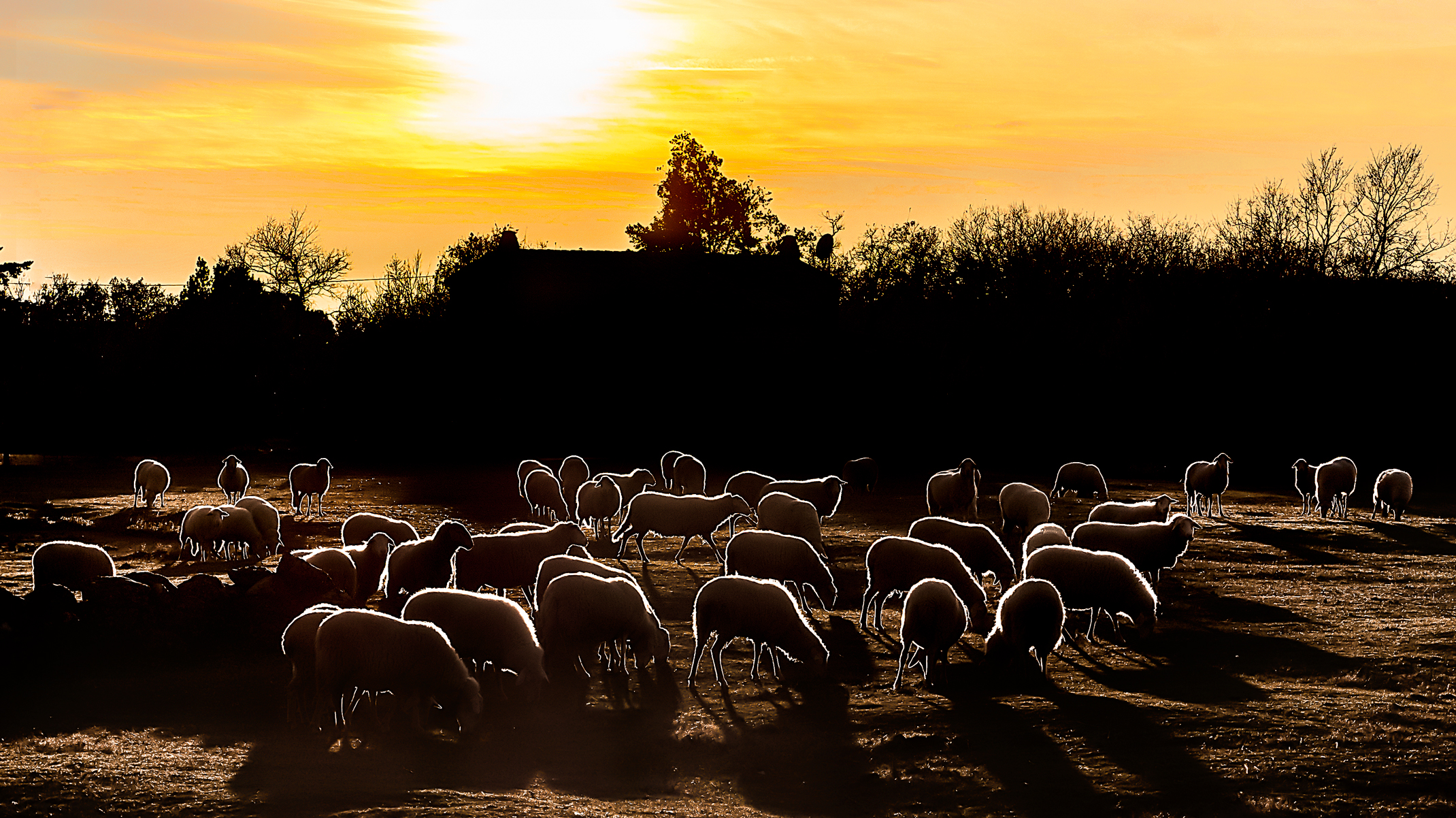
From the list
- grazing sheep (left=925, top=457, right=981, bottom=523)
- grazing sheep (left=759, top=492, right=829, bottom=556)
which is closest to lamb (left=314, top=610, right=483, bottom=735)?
grazing sheep (left=759, top=492, right=829, bottom=556)

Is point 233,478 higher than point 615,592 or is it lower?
lower

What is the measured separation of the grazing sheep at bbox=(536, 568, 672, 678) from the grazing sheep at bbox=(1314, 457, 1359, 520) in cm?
2152

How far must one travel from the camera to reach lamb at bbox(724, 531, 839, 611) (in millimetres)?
14734

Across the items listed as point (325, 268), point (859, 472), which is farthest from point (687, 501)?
point (325, 268)

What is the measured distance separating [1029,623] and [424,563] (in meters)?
6.58

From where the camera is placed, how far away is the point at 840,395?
50125 mm

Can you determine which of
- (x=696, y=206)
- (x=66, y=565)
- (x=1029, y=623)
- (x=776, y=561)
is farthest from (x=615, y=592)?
(x=696, y=206)

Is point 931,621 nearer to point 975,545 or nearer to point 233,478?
point 975,545

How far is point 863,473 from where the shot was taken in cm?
3375

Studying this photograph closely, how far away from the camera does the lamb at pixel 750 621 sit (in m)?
11.9

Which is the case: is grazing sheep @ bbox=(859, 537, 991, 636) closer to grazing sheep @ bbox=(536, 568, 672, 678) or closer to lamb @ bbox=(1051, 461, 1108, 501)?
grazing sheep @ bbox=(536, 568, 672, 678)

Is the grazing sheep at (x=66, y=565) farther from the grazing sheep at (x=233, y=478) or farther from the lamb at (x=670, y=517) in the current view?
the grazing sheep at (x=233, y=478)

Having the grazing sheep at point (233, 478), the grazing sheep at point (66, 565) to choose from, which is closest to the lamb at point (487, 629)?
the grazing sheep at point (66, 565)

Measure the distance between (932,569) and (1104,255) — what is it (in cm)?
4683
